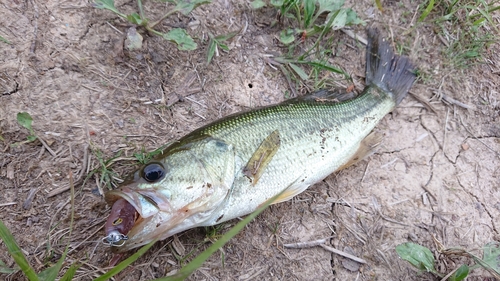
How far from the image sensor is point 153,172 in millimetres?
2504

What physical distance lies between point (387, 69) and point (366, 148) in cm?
96

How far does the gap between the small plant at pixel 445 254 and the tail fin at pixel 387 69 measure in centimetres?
145

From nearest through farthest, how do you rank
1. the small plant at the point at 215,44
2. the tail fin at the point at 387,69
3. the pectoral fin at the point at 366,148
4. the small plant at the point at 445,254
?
the small plant at the point at 445,254 < the pectoral fin at the point at 366,148 < the small plant at the point at 215,44 < the tail fin at the point at 387,69

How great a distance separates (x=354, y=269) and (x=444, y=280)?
0.76 m

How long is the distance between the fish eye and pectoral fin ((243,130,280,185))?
0.62 m

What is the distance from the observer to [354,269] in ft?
10.2

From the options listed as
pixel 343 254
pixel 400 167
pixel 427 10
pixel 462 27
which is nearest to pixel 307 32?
pixel 427 10

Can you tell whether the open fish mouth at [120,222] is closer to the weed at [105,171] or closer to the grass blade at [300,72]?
the weed at [105,171]

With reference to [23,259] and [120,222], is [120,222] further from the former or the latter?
[23,259]

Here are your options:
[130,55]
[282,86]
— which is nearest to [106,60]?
[130,55]

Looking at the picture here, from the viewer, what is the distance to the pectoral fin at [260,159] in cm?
278

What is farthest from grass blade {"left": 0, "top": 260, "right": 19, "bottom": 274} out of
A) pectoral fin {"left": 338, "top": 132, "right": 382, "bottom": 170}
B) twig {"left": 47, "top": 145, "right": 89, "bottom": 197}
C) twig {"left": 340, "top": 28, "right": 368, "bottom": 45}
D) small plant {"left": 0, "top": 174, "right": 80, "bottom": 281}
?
twig {"left": 340, "top": 28, "right": 368, "bottom": 45}

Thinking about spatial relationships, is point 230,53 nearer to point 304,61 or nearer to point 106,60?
point 304,61

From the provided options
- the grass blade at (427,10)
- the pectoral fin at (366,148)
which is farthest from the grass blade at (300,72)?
the grass blade at (427,10)
